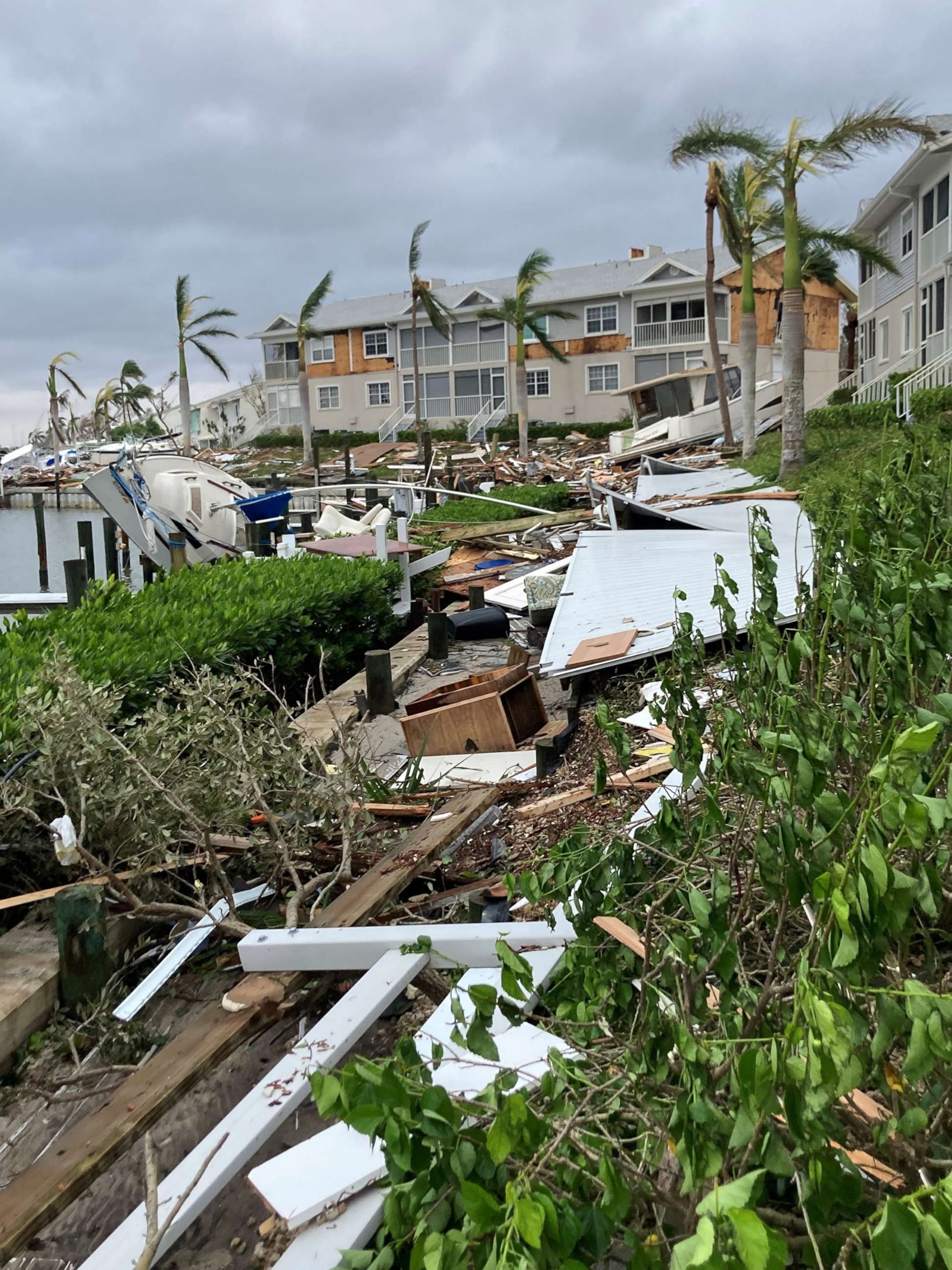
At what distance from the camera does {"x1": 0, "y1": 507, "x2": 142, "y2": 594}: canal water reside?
30.4m

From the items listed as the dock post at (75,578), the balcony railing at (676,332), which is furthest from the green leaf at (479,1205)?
the balcony railing at (676,332)

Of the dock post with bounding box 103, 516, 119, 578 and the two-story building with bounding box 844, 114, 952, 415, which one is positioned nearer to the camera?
the dock post with bounding box 103, 516, 119, 578

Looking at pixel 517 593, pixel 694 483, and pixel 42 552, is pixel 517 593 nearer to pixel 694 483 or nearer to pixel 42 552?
pixel 694 483

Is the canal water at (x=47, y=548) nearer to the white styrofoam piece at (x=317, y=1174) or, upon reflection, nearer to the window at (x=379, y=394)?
the window at (x=379, y=394)

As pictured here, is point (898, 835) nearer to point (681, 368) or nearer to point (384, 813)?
point (384, 813)

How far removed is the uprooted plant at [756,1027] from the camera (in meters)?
1.55

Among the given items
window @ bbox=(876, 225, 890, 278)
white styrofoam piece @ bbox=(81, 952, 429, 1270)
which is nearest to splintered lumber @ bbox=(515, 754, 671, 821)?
white styrofoam piece @ bbox=(81, 952, 429, 1270)

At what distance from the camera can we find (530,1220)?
1.63 meters

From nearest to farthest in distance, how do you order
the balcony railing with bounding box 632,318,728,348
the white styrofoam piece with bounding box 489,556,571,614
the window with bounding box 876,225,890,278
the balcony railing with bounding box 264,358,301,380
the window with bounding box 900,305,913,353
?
the white styrofoam piece with bounding box 489,556,571,614 → the window with bounding box 900,305,913,353 → the window with bounding box 876,225,890,278 → the balcony railing with bounding box 632,318,728,348 → the balcony railing with bounding box 264,358,301,380

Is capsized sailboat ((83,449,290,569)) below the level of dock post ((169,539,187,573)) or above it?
above

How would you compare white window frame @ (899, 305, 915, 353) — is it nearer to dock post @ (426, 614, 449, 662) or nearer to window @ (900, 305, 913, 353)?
window @ (900, 305, 913, 353)

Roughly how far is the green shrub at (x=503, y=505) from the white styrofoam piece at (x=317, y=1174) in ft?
64.6

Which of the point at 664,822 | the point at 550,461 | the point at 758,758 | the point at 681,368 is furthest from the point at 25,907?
the point at 681,368

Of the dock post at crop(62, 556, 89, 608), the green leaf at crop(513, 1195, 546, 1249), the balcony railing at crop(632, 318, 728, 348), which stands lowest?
the green leaf at crop(513, 1195, 546, 1249)
